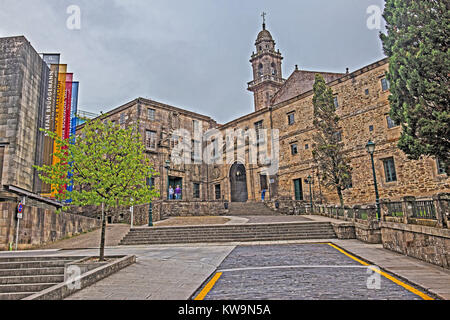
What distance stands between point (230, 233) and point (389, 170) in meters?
14.4

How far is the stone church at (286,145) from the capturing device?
23.2 metres

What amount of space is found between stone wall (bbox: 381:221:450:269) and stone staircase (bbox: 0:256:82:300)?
29.4ft

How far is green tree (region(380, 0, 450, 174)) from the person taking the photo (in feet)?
29.5

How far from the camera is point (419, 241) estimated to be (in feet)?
27.5

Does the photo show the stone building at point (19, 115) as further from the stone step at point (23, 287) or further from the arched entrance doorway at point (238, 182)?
the arched entrance doorway at point (238, 182)

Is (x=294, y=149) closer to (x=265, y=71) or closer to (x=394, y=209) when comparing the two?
(x=265, y=71)

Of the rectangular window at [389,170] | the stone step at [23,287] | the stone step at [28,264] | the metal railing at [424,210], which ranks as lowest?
the stone step at [23,287]

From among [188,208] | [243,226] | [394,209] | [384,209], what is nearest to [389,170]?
[243,226]

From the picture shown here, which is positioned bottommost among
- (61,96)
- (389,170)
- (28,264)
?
(28,264)

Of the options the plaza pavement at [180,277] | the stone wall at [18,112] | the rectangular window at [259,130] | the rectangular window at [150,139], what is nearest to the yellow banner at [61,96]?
the stone wall at [18,112]

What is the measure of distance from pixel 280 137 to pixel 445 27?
2341 cm

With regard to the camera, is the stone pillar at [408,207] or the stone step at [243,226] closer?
the stone pillar at [408,207]

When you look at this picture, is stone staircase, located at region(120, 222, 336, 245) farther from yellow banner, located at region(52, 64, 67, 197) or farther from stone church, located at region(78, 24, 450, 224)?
yellow banner, located at region(52, 64, 67, 197)

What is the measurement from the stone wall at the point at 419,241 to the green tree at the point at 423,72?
7.60 ft
